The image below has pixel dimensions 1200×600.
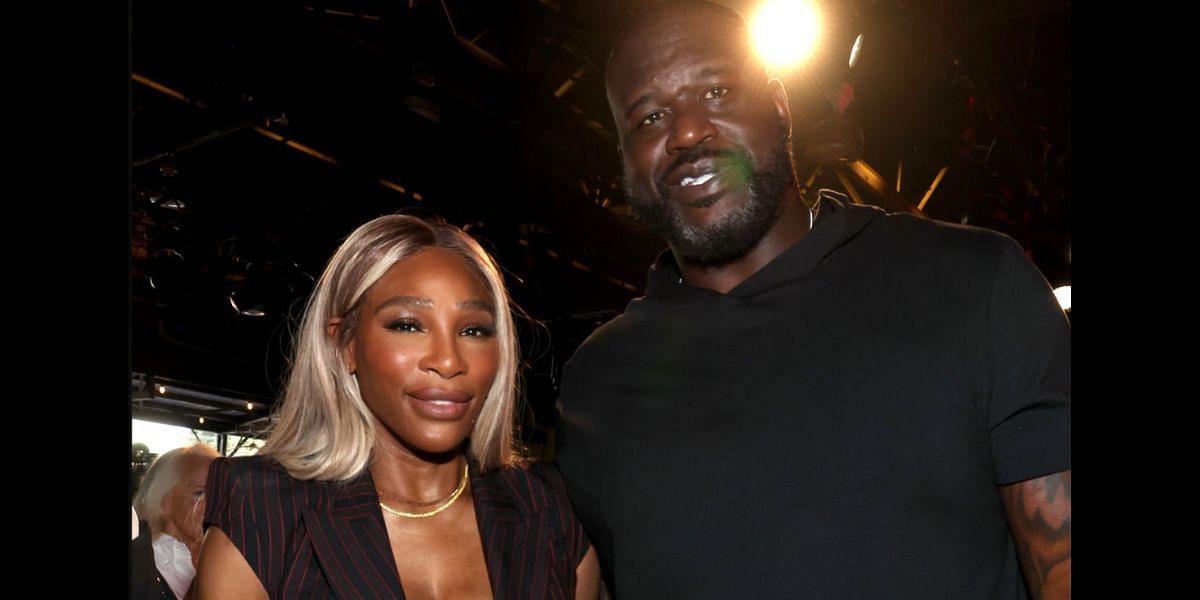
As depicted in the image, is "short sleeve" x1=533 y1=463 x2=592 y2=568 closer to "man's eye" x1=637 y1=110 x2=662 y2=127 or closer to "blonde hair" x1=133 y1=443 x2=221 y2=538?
"man's eye" x1=637 y1=110 x2=662 y2=127

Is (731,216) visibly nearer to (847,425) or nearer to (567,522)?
(847,425)

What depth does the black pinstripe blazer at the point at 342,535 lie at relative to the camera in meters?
2.02

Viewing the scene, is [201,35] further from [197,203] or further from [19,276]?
[19,276]

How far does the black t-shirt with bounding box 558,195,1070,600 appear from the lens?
181cm

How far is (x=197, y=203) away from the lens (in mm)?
7176

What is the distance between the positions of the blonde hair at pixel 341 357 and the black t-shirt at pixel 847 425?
0.41 m

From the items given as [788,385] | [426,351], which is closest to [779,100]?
[788,385]

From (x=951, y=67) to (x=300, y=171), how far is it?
3.80 m

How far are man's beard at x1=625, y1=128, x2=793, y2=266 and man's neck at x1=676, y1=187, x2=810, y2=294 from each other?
0.04 feet

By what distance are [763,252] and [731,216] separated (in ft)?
0.36

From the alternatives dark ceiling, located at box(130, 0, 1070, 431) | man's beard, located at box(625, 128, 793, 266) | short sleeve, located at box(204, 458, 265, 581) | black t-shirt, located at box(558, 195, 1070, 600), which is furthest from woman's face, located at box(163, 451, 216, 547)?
man's beard, located at box(625, 128, 793, 266)

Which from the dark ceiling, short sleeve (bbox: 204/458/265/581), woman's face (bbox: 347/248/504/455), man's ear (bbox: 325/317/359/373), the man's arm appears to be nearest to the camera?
the man's arm

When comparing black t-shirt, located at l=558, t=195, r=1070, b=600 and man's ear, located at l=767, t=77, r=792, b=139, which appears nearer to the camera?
black t-shirt, located at l=558, t=195, r=1070, b=600

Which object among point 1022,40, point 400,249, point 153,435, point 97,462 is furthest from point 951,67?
point 153,435
